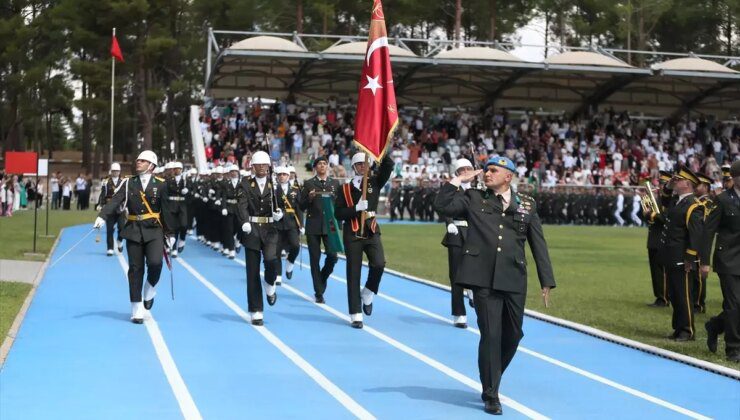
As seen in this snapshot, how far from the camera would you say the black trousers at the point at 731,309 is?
10492 mm

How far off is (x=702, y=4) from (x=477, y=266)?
62793mm

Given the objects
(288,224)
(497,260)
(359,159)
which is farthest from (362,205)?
(288,224)

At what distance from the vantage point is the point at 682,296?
12125 mm

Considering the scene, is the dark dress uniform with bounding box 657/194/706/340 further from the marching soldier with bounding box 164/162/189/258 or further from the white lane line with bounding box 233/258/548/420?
the marching soldier with bounding box 164/162/189/258

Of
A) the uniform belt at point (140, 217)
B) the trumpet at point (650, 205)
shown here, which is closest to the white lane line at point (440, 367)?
the uniform belt at point (140, 217)

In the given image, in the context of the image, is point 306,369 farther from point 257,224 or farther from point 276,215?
point 276,215

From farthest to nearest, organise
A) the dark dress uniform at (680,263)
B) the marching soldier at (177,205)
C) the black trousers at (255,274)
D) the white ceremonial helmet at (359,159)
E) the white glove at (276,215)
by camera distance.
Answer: the marching soldier at (177,205)
the white glove at (276,215)
the white ceremonial helmet at (359,159)
the black trousers at (255,274)
the dark dress uniform at (680,263)

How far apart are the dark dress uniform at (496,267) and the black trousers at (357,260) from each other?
4.42 meters

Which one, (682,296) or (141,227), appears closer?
(682,296)

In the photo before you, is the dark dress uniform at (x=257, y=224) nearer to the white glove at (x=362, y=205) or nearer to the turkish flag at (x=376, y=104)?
the white glove at (x=362, y=205)

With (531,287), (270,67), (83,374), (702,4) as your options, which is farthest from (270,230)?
(702,4)

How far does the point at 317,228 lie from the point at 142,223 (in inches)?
152

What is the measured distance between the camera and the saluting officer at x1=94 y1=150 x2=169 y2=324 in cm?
1280

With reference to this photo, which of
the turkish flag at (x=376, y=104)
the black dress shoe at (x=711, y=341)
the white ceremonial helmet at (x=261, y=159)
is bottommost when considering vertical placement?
the black dress shoe at (x=711, y=341)
